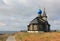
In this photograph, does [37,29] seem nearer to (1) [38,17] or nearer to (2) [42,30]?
(2) [42,30]

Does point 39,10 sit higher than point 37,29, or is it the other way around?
point 39,10

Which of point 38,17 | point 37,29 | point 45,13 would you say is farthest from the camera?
point 45,13

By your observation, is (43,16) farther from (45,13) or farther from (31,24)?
(31,24)

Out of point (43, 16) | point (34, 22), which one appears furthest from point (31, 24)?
point (43, 16)

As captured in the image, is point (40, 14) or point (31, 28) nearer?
point (31, 28)

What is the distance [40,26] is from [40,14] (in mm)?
7588

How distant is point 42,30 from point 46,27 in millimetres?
3120

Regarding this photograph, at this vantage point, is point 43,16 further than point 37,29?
Yes

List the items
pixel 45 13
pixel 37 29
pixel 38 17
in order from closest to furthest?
pixel 37 29 < pixel 38 17 < pixel 45 13

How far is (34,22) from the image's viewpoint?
62656 mm

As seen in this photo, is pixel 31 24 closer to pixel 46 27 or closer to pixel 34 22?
pixel 34 22

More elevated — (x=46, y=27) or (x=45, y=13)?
(x=45, y=13)

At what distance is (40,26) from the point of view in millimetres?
62844

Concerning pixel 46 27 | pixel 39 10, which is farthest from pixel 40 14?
pixel 46 27
